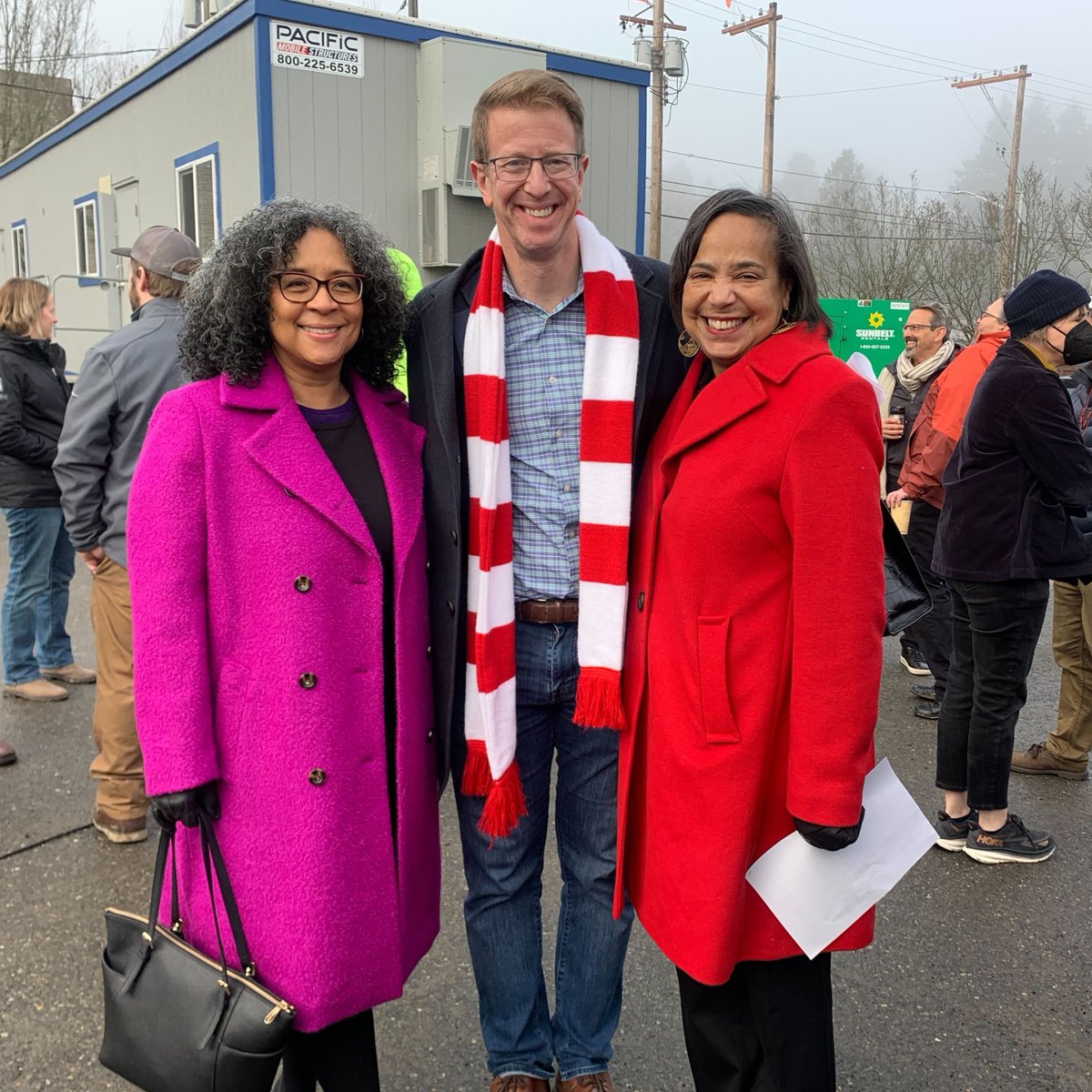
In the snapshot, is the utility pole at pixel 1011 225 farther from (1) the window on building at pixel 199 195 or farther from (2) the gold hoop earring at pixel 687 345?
(2) the gold hoop earring at pixel 687 345

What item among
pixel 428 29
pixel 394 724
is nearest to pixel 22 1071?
pixel 394 724

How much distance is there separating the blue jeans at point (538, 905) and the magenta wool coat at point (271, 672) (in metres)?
0.40

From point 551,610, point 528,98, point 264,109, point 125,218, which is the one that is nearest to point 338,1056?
point 551,610

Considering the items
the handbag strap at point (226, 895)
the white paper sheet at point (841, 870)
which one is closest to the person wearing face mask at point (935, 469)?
the white paper sheet at point (841, 870)

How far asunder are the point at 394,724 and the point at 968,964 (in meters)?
2.00

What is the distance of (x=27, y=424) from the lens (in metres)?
4.99

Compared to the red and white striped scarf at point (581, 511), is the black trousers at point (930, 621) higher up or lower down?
lower down

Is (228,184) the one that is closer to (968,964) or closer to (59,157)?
(59,157)

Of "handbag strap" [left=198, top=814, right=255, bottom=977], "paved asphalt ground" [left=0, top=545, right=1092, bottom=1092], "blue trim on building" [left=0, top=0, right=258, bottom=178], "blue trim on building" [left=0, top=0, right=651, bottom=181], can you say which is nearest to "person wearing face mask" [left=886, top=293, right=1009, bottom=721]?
"paved asphalt ground" [left=0, top=545, right=1092, bottom=1092]

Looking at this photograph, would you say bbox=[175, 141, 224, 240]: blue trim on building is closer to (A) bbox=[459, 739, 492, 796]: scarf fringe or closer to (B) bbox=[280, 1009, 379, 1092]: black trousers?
(A) bbox=[459, 739, 492, 796]: scarf fringe

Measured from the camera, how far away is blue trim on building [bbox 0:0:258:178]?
28.4 ft

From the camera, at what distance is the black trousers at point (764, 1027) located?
1.94 metres

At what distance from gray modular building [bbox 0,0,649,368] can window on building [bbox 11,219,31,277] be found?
4574mm

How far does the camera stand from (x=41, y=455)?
4.96 metres
